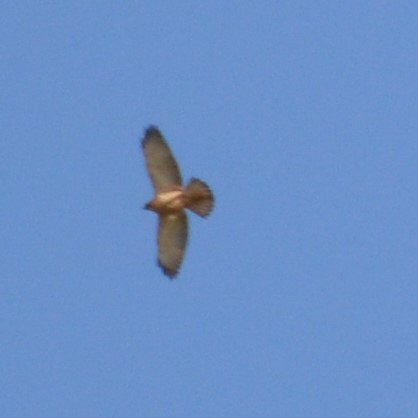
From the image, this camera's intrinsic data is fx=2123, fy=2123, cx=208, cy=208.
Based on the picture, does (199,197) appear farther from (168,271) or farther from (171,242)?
(168,271)

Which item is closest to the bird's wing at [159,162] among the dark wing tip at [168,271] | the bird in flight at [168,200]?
the bird in flight at [168,200]

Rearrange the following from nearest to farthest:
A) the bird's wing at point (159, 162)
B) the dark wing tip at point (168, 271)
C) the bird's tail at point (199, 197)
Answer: the bird's tail at point (199, 197) < the bird's wing at point (159, 162) < the dark wing tip at point (168, 271)

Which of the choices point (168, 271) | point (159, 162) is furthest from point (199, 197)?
point (168, 271)

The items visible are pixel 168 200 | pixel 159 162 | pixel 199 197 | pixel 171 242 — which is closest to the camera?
pixel 199 197

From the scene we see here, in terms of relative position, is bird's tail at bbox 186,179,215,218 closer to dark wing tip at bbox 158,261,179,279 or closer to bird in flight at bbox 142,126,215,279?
bird in flight at bbox 142,126,215,279

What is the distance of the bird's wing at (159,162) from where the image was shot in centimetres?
1608

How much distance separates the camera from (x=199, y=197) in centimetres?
1574

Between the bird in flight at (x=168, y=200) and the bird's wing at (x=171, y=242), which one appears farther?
the bird's wing at (x=171, y=242)

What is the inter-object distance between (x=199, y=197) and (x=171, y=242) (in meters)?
0.69

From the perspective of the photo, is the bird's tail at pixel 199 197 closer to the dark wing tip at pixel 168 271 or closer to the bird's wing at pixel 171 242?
the bird's wing at pixel 171 242

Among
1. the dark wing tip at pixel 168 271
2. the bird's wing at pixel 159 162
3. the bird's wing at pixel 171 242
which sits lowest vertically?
the dark wing tip at pixel 168 271

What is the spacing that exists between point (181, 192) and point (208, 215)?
38cm

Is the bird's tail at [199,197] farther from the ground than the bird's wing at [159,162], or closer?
closer

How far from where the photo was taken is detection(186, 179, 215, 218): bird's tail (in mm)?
15680
